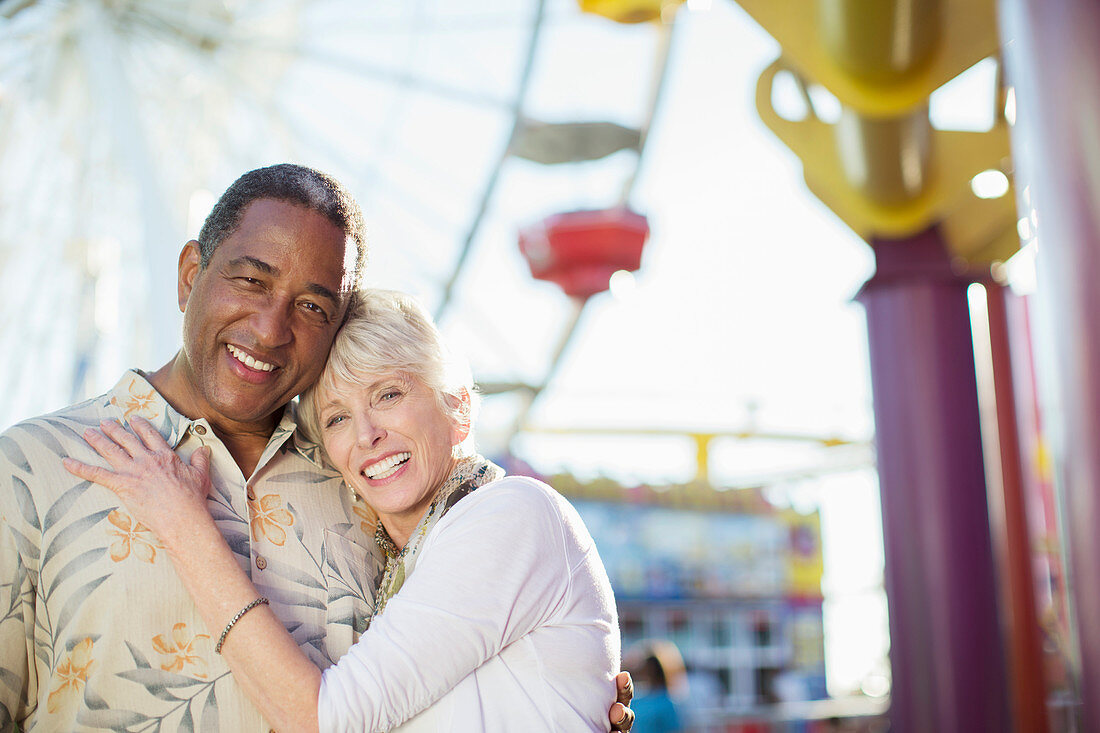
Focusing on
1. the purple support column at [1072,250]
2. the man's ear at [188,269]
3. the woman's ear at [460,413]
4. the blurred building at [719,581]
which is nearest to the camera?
the purple support column at [1072,250]

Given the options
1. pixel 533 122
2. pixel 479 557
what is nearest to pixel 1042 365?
pixel 479 557

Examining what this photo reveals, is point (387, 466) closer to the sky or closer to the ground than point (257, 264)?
closer to the ground

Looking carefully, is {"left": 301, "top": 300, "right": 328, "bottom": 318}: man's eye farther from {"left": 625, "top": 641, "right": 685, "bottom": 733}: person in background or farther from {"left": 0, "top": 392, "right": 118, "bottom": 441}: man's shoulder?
{"left": 625, "top": 641, "right": 685, "bottom": 733}: person in background

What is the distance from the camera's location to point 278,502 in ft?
6.19

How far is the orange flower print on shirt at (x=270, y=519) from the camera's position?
184 centimetres

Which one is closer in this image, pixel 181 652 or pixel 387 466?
pixel 181 652

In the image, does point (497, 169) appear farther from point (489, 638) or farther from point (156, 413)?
point (489, 638)

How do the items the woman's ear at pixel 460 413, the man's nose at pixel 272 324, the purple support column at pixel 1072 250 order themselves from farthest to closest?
1. the woman's ear at pixel 460 413
2. the man's nose at pixel 272 324
3. the purple support column at pixel 1072 250

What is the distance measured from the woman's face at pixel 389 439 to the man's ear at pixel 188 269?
0.91 feet

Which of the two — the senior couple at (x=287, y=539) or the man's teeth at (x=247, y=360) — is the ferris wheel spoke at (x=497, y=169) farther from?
the man's teeth at (x=247, y=360)

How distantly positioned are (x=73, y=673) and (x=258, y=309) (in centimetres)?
59

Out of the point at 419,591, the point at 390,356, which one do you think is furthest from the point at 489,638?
the point at 390,356

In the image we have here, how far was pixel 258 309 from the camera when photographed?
1786 millimetres

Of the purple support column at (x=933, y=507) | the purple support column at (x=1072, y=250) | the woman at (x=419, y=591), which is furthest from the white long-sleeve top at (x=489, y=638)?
the purple support column at (x=933, y=507)
